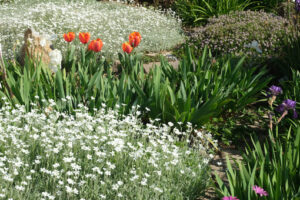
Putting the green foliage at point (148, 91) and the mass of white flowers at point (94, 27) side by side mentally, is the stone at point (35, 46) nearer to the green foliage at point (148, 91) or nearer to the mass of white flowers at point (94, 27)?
the green foliage at point (148, 91)

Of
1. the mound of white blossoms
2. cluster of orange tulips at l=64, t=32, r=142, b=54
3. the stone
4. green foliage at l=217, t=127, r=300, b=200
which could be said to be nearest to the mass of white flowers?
the stone

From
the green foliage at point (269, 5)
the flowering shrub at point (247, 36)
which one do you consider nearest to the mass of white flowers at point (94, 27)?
the flowering shrub at point (247, 36)

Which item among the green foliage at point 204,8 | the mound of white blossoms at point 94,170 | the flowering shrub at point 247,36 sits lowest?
the mound of white blossoms at point 94,170

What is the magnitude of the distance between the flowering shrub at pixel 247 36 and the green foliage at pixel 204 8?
1.81 meters

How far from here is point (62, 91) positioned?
4.35 meters

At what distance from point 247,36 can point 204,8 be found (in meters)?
3.50

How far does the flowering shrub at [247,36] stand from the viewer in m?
7.22

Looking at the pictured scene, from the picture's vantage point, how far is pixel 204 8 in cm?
1113

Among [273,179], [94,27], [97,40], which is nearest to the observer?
[273,179]

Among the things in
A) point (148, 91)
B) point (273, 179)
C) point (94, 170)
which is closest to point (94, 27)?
point (148, 91)

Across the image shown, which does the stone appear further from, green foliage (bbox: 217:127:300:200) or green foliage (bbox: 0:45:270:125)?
green foliage (bbox: 217:127:300:200)

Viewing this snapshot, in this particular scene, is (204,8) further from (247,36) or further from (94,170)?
(94,170)

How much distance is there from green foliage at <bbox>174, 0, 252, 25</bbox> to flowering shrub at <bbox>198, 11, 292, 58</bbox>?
181 centimetres

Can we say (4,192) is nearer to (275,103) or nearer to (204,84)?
(204,84)
